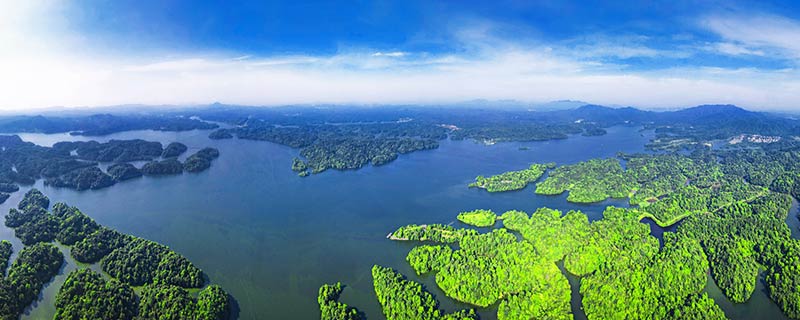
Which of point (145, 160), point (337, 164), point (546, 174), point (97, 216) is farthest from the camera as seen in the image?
point (145, 160)

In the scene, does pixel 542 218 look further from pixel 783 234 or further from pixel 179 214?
pixel 179 214

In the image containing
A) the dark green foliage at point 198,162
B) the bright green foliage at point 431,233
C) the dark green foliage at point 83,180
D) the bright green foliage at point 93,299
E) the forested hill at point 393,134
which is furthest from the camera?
the forested hill at point 393,134

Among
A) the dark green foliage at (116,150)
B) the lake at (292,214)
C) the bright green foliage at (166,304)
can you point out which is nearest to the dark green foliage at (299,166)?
the lake at (292,214)

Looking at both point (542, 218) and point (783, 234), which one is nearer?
point (783, 234)

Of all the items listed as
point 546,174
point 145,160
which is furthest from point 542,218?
point 145,160

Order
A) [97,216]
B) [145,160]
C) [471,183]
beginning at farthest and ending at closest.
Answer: [145,160]
[471,183]
[97,216]

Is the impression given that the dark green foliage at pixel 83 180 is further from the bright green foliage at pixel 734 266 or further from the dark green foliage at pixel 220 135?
the bright green foliage at pixel 734 266
